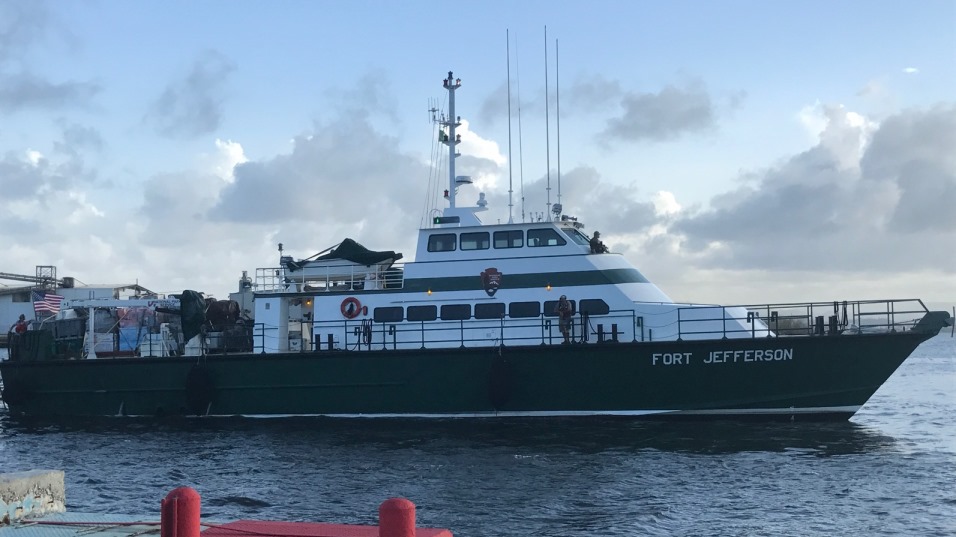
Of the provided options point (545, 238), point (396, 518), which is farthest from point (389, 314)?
point (396, 518)

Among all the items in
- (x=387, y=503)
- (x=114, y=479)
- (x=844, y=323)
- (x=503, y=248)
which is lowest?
(x=114, y=479)

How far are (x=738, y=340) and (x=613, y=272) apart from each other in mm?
2921

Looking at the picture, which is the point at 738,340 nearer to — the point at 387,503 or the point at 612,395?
the point at 612,395

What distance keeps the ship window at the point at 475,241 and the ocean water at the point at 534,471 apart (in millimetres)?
3878

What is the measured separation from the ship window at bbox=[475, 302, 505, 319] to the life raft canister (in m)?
2.64

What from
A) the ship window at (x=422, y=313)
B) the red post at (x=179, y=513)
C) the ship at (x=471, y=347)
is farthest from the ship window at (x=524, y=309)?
the red post at (x=179, y=513)

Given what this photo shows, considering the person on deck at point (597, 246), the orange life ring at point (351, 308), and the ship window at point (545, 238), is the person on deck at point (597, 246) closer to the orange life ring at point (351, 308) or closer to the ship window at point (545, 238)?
the ship window at point (545, 238)

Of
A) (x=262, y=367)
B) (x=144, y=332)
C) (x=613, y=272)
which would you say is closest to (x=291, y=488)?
(x=262, y=367)

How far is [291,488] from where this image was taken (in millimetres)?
13711

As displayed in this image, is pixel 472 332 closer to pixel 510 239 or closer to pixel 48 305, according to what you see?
pixel 510 239

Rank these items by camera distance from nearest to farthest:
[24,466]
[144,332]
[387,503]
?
1. [387,503]
2. [24,466]
3. [144,332]

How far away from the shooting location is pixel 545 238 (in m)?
20.3

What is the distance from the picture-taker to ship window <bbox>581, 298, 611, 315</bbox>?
64.6ft

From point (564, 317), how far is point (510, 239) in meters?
2.28
